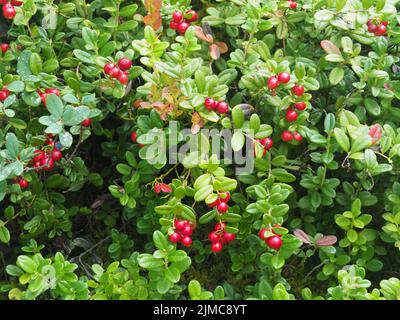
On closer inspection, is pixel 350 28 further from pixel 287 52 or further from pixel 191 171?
pixel 191 171

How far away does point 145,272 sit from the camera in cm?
187

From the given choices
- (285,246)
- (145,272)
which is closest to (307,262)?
(285,246)

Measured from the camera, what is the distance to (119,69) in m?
1.64

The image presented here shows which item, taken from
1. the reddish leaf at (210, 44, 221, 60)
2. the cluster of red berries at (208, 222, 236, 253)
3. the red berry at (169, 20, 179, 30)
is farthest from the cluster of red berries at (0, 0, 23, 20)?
the cluster of red berries at (208, 222, 236, 253)

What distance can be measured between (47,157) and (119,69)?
0.32 m

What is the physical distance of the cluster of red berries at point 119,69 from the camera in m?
1.62

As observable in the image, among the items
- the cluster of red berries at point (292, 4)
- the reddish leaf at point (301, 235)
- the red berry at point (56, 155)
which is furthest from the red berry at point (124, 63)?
the reddish leaf at point (301, 235)

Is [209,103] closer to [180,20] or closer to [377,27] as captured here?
[180,20]

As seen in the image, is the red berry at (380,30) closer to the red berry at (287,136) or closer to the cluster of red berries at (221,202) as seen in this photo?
the red berry at (287,136)

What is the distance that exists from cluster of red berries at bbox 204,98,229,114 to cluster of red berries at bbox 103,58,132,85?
0.25 m

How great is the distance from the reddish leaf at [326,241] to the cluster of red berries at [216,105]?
0.46 metres

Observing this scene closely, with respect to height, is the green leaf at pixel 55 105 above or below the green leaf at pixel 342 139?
above

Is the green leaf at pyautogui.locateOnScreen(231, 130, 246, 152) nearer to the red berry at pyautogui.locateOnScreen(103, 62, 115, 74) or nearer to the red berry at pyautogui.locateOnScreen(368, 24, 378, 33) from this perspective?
the red berry at pyautogui.locateOnScreen(103, 62, 115, 74)

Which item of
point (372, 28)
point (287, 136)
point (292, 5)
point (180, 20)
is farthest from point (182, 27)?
point (372, 28)
